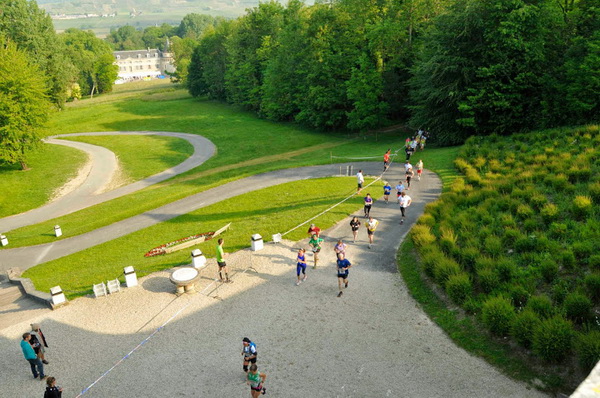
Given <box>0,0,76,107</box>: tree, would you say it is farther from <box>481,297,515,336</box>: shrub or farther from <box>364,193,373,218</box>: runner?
<box>481,297,515,336</box>: shrub

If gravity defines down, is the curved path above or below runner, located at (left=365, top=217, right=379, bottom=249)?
A: below

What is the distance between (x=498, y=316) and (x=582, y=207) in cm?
738

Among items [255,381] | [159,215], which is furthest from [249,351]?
[159,215]

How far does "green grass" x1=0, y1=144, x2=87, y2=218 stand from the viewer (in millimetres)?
33425

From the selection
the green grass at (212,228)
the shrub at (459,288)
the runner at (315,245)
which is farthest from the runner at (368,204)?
the shrub at (459,288)

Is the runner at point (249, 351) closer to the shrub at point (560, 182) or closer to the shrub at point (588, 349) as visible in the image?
the shrub at point (588, 349)

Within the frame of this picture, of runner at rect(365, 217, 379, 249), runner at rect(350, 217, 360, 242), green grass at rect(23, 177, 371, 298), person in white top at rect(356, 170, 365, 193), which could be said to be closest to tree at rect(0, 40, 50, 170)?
green grass at rect(23, 177, 371, 298)

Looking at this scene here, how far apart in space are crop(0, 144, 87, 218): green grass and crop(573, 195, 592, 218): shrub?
119ft

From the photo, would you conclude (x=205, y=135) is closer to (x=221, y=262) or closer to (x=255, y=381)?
(x=221, y=262)

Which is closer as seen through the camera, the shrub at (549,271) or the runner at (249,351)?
the runner at (249,351)

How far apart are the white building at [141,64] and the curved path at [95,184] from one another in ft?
495

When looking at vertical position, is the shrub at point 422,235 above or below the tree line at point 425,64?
below

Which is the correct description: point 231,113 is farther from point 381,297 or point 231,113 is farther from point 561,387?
point 561,387

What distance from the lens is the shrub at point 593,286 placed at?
12.0m
